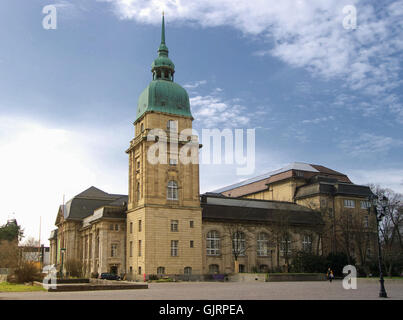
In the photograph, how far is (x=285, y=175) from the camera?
90.4m

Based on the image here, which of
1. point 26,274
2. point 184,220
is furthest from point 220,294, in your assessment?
point 184,220

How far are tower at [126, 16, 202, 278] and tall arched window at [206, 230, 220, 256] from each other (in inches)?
124

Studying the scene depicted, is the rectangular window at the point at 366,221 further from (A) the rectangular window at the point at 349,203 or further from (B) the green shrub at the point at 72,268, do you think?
(B) the green shrub at the point at 72,268

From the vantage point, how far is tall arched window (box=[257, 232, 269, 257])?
75.5 meters

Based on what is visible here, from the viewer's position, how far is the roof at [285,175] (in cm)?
8975

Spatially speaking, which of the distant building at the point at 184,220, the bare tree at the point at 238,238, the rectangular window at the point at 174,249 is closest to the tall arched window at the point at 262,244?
the distant building at the point at 184,220

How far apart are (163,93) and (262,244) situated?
94.1ft

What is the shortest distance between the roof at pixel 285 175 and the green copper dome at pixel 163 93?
27.1 metres

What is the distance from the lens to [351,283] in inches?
1761

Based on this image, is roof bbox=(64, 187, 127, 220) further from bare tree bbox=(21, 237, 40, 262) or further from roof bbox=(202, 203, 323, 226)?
roof bbox=(202, 203, 323, 226)

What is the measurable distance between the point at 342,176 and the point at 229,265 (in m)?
35.1

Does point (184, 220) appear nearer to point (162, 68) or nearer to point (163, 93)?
point (163, 93)
